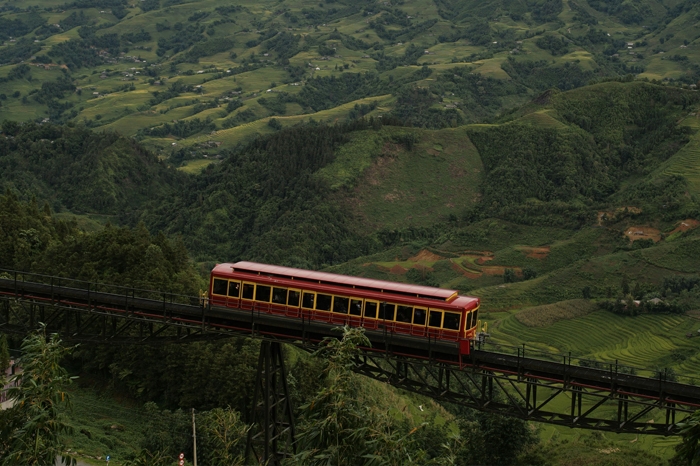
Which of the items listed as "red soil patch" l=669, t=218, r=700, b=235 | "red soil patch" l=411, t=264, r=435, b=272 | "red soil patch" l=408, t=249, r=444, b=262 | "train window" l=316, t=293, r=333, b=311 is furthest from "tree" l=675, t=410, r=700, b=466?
"red soil patch" l=669, t=218, r=700, b=235

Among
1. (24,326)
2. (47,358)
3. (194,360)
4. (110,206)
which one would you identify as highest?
(47,358)

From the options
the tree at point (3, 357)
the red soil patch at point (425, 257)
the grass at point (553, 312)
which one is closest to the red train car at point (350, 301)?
the tree at point (3, 357)

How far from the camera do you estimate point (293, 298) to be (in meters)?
37.4

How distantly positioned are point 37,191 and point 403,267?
209 ft

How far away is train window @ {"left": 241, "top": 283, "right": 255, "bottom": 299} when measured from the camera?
38156 millimetres

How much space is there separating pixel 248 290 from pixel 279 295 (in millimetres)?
1403

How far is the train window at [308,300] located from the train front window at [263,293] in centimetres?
148

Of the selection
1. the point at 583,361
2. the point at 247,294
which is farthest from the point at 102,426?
the point at 583,361

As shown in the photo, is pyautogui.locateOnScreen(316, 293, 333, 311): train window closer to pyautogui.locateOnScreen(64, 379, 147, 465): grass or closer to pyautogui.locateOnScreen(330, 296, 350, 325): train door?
pyautogui.locateOnScreen(330, 296, 350, 325): train door

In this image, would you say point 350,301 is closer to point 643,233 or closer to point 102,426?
point 102,426

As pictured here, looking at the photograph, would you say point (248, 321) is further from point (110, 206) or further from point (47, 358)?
point (110, 206)

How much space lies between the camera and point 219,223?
13362 centimetres

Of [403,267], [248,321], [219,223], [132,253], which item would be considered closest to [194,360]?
[132,253]

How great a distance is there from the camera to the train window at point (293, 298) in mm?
37375
